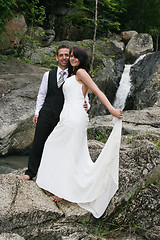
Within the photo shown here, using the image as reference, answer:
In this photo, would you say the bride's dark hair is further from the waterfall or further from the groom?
the waterfall

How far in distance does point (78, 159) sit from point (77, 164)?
59 millimetres

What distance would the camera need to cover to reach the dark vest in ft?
10.4

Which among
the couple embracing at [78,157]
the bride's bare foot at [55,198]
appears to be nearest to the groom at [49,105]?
the couple embracing at [78,157]

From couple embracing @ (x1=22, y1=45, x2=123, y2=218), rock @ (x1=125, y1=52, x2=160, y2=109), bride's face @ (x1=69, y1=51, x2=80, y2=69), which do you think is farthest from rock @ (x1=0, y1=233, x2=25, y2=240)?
rock @ (x1=125, y1=52, x2=160, y2=109)

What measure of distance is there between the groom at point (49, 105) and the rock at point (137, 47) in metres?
11.0

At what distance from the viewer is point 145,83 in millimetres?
10008

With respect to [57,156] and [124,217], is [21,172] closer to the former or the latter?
[57,156]

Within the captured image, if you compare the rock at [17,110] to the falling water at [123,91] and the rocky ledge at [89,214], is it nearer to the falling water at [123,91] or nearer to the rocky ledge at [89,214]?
the rocky ledge at [89,214]

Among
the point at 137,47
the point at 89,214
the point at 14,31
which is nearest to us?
the point at 89,214

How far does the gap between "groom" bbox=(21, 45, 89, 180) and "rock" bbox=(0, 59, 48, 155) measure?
120 inches

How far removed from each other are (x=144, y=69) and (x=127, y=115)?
5.14 m

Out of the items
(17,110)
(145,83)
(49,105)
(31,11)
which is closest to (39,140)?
(49,105)

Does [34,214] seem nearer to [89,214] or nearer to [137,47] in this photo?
[89,214]

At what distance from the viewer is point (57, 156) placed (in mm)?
2773
